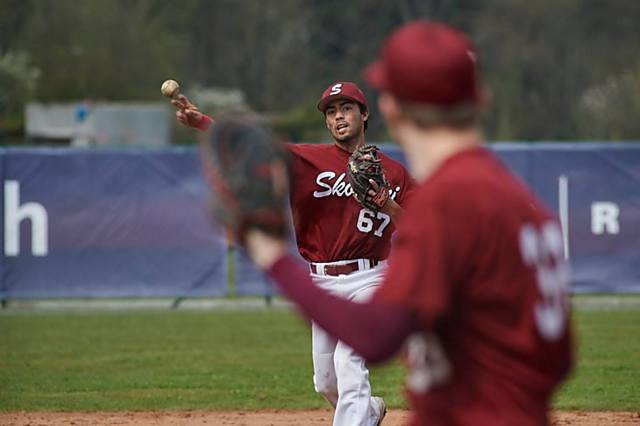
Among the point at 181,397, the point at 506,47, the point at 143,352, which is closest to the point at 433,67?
the point at 181,397

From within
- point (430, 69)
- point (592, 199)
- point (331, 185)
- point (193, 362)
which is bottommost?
point (193, 362)

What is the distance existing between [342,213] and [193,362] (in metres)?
5.51

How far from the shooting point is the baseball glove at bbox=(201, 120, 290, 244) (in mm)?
2957

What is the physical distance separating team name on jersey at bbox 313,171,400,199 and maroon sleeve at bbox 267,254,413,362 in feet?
12.5

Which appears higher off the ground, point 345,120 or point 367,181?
point 345,120

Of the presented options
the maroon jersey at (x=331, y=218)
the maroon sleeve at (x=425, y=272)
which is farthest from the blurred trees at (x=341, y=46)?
the maroon sleeve at (x=425, y=272)

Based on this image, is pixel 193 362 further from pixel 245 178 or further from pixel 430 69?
pixel 430 69

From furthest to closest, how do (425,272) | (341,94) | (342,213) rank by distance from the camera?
(341,94)
(342,213)
(425,272)

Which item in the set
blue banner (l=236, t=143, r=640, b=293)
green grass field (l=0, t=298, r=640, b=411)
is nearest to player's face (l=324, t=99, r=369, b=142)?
green grass field (l=0, t=298, r=640, b=411)

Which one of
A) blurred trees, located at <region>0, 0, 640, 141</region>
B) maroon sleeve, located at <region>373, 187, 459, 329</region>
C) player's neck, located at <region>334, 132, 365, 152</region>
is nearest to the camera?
maroon sleeve, located at <region>373, 187, 459, 329</region>

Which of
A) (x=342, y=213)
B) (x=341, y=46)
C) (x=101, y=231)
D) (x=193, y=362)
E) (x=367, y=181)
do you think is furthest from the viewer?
(x=341, y=46)

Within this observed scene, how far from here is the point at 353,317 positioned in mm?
2834

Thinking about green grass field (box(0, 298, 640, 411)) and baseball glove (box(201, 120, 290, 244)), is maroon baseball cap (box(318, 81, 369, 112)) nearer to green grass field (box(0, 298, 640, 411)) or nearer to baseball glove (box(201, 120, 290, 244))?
green grass field (box(0, 298, 640, 411))

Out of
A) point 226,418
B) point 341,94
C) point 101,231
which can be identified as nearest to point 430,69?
point 341,94
